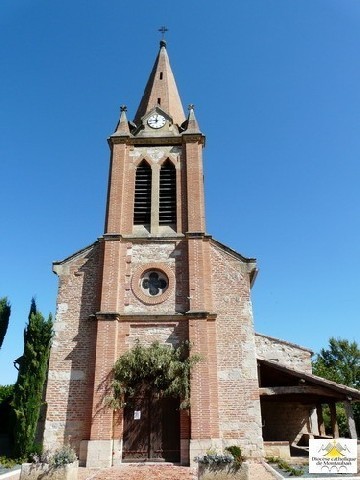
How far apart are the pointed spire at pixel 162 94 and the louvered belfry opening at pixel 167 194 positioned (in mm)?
3968

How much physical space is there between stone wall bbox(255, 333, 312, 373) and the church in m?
2.14

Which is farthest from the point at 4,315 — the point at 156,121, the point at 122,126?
the point at 156,121

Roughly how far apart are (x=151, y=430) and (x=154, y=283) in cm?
522

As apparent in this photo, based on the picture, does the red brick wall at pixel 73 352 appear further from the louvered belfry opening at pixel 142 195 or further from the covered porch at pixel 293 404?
the covered porch at pixel 293 404

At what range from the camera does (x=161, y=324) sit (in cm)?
1444

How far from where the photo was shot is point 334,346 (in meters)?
49.4

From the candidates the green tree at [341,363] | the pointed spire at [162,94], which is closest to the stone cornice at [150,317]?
the pointed spire at [162,94]

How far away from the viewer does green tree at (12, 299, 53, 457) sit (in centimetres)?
1307

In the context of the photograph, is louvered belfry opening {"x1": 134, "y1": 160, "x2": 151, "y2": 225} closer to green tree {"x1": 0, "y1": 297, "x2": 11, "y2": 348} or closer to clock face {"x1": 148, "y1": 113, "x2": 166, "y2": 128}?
clock face {"x1": 148, "y1": 113, "x2": 166, "y2": 128}

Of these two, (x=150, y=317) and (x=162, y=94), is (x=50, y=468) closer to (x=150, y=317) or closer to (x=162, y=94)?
(x=150, y=317)

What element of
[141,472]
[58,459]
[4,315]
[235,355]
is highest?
[4,315]

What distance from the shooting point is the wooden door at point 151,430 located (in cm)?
1280

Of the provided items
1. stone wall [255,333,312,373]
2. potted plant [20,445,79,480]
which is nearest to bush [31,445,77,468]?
potted plant [20,445,79,480]

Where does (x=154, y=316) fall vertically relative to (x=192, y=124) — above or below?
below
